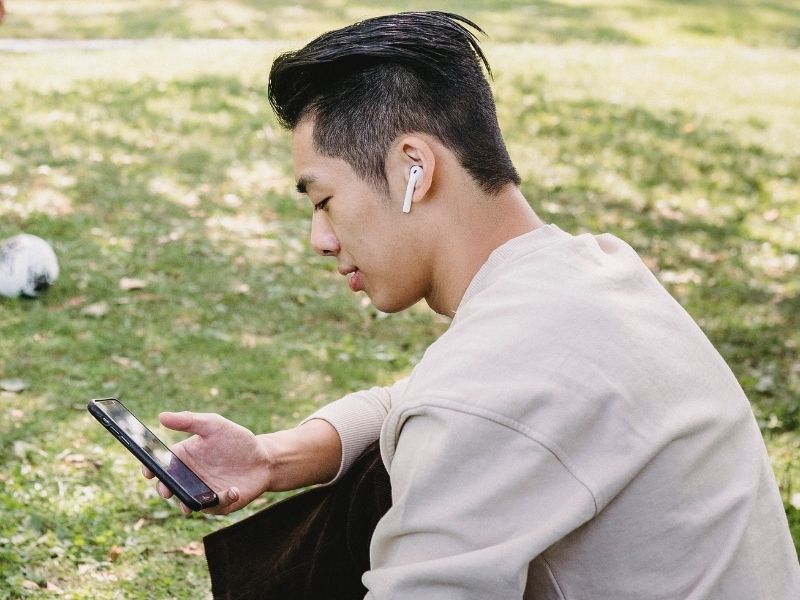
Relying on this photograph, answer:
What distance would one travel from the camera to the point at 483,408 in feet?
5.19

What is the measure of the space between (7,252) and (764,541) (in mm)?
4549

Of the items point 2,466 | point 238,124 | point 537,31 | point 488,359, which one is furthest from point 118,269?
point 537,31

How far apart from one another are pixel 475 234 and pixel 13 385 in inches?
124

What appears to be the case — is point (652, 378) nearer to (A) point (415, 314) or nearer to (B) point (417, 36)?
(B) point (417, 36)

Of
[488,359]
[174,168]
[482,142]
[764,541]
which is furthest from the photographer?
[174,168]

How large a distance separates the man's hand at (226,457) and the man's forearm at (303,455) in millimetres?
26

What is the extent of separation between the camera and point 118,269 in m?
6.01

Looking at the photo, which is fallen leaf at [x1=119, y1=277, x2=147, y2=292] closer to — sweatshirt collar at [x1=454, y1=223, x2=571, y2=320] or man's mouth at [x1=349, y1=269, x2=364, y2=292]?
man's mouth at [x1=349, y1=269, x2=364, y2=292]

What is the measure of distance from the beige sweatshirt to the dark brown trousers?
0.57m

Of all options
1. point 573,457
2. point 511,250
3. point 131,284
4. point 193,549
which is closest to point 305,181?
point 511,250

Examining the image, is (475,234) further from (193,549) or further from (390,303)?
(193,549)

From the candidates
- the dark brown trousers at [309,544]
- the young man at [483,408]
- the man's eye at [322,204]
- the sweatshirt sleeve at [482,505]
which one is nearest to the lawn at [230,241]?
the dark brown trousers at [309,544]

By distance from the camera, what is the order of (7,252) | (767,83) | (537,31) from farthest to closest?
(537,31)
(767,83)
(7,252)

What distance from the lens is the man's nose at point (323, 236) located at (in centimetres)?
221
